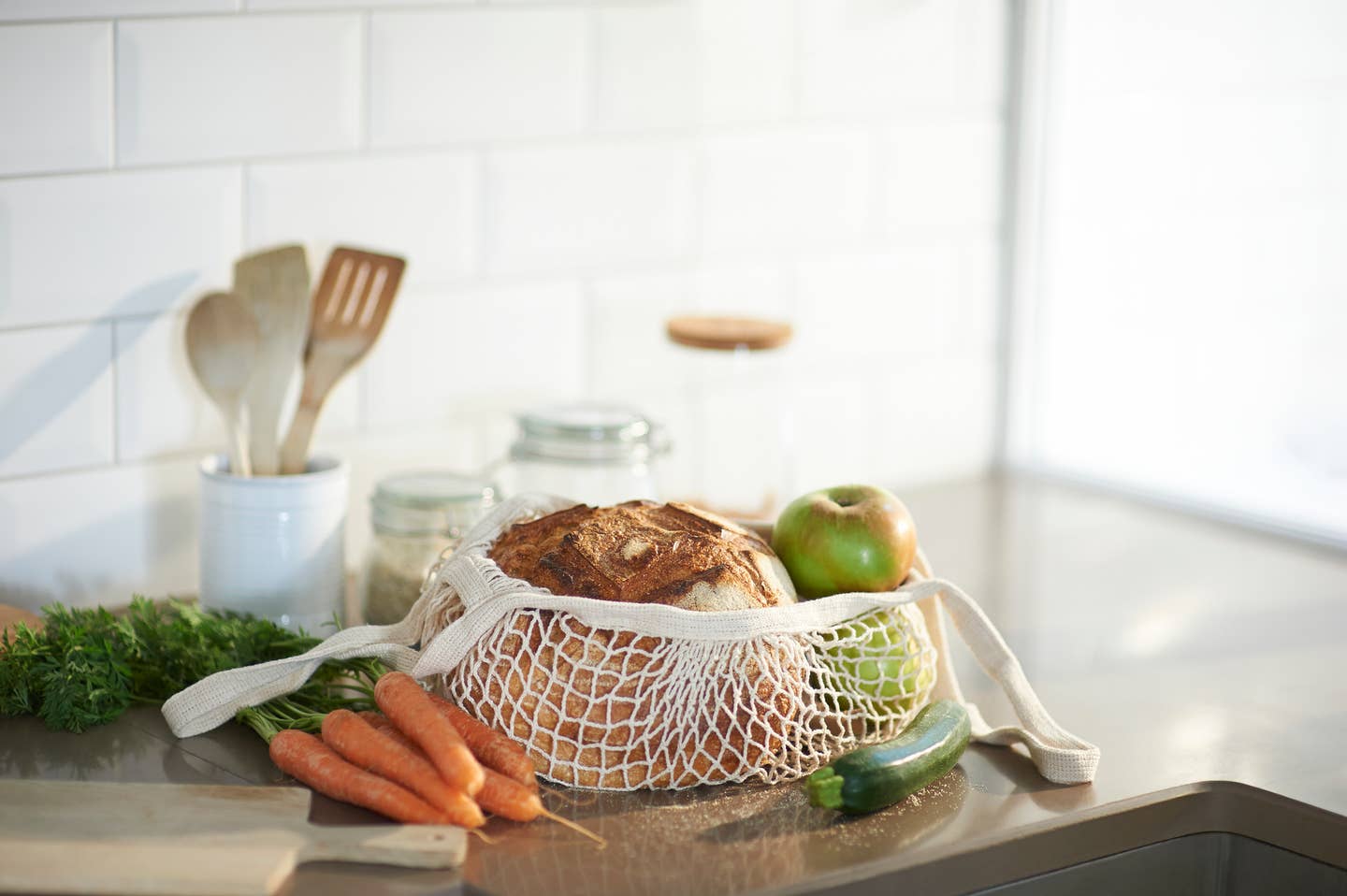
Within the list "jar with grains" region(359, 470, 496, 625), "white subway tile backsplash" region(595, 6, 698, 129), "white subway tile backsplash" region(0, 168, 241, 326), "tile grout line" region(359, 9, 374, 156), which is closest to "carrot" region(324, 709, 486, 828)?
"jar with grains" region(359, 470, 496, 625)

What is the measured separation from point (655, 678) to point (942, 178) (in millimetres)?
982

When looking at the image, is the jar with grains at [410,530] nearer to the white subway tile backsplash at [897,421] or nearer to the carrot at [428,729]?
the carrot at [428,729]

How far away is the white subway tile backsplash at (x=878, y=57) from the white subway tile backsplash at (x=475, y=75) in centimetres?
28

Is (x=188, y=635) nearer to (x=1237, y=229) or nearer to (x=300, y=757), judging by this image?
(x=300, y=757)

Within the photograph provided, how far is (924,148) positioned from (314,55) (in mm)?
725

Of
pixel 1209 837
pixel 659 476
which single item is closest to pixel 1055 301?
pixel 659 476

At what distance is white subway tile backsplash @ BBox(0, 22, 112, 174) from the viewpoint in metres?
1.15

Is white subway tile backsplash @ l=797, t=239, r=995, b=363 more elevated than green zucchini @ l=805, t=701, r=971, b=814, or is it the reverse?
white subway tile backsplash @ l=797, t=239, r=995, b=363

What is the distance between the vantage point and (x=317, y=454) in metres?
1.25

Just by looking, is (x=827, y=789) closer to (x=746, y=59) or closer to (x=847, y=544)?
(x=847, y=544)

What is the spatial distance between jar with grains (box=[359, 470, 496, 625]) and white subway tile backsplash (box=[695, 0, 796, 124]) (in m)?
0.55

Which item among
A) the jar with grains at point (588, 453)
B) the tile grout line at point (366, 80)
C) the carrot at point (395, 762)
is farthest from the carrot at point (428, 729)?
the tile grout line at point (366, 80)

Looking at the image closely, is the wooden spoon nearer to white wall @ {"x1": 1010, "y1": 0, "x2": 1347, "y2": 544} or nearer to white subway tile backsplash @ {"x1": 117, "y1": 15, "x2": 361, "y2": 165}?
white subway tile backsplash @ {"x1": 117, "y1": 15, "x2": 361, "y2": 165}

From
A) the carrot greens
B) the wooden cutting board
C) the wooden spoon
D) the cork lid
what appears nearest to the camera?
the wooden cutting board
